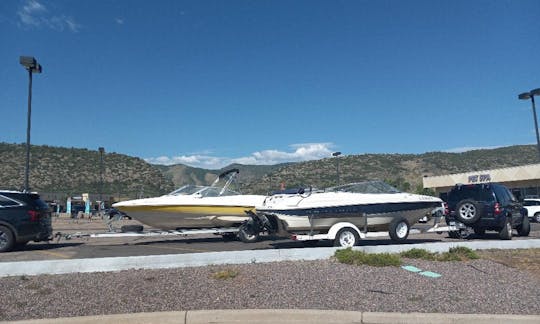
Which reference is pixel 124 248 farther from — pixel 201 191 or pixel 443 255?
pixel 443 255

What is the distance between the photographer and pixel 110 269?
314 inches

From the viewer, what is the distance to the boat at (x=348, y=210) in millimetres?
11367

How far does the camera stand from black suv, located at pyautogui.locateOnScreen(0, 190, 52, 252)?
11.8 meters

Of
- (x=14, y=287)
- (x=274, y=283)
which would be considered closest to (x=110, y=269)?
(x=14, y=287)

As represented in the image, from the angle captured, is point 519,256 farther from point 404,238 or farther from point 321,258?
point 321,258

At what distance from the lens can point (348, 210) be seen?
1162cm

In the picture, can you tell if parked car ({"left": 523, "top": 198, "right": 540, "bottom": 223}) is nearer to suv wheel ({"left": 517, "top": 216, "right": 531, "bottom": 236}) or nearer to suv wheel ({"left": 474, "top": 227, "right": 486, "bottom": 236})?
suv wheel ({"left": 517, "top": 216, "right": 531, "bottom": 236})

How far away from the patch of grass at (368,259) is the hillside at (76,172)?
61.7 metres

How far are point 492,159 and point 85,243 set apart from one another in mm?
89052

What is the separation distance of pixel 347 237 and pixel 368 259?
2.85m

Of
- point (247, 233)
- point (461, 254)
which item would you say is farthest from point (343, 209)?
point (247, 233)

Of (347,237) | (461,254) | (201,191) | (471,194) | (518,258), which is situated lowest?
(518,258)

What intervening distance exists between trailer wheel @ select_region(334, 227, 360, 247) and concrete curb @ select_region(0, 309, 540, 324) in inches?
224

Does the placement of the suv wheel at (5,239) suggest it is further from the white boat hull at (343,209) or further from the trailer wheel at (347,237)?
the trailer wheel at (347,237)
